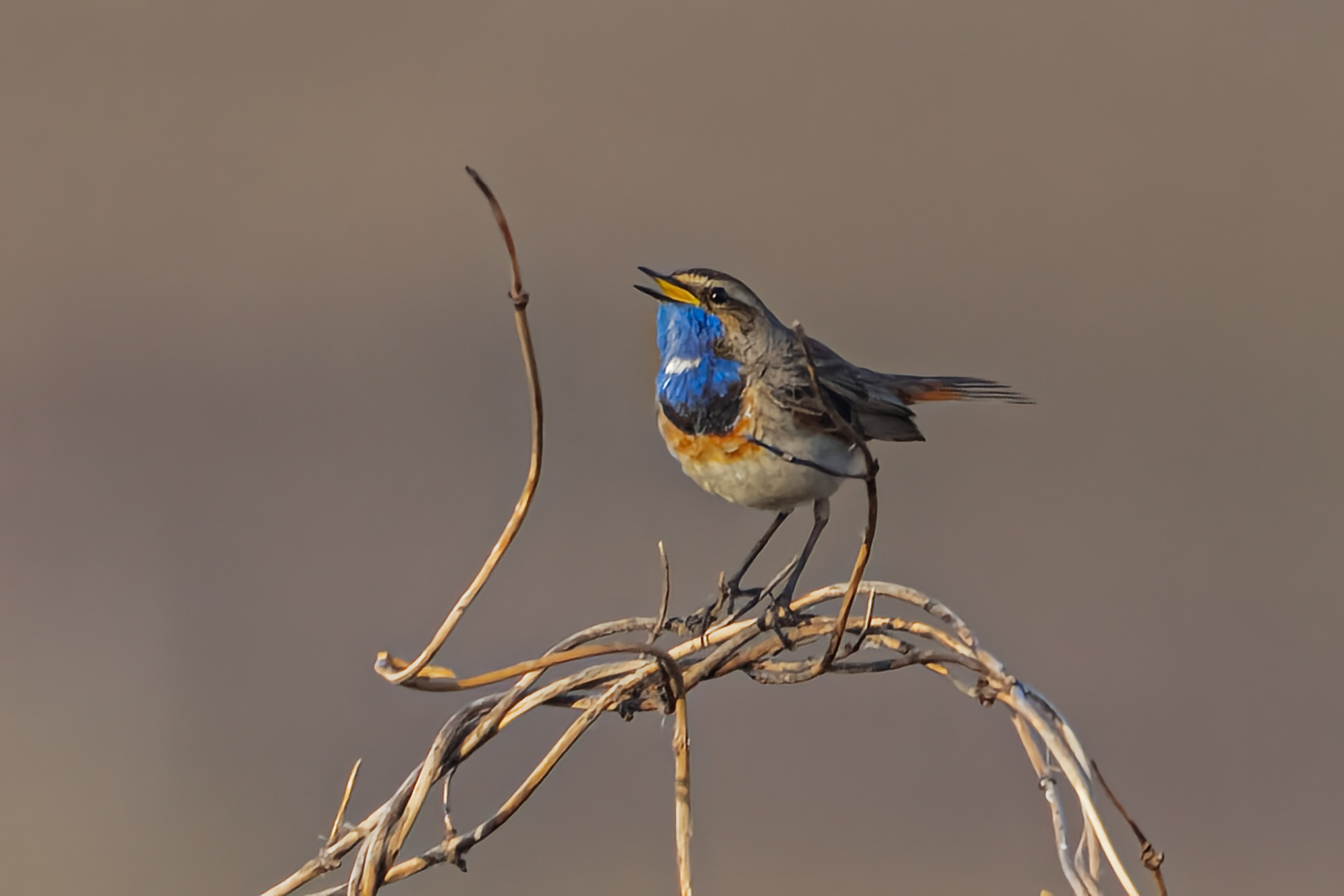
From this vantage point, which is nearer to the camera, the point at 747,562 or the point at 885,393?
the point at 885,393

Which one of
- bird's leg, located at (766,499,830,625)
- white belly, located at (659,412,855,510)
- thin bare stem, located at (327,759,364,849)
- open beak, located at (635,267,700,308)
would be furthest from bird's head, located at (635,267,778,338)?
thin bare stem, located at (327,759,364,849)

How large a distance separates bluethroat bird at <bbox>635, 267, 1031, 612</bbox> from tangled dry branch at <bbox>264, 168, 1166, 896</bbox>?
49cm

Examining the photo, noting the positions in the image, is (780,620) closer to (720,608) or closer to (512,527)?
(512,527)

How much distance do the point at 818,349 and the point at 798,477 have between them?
1.19 feet

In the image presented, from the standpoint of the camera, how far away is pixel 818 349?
2.44 meters

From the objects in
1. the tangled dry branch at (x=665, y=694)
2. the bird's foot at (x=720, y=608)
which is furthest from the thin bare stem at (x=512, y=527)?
the bird's foot at (x=720, y=608)

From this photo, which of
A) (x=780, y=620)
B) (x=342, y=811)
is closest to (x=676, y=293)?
(x=780, y=620)

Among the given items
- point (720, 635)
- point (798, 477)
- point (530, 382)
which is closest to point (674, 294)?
point (798, 477)

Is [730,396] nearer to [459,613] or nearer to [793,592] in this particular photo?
[793,592]

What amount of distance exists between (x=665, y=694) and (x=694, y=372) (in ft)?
2.78

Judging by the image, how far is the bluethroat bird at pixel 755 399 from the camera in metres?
2.21

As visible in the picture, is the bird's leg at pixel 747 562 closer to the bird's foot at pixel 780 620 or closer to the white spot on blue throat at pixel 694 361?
the white spot on blue throat at pixel 694 361

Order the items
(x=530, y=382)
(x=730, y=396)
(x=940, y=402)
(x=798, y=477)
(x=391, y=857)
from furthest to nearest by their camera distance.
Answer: (x=940, y=402), (x=730, y=396), (x=798, y=477), (x=391, y=857), (x=530, y=382)

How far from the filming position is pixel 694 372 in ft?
7.72
